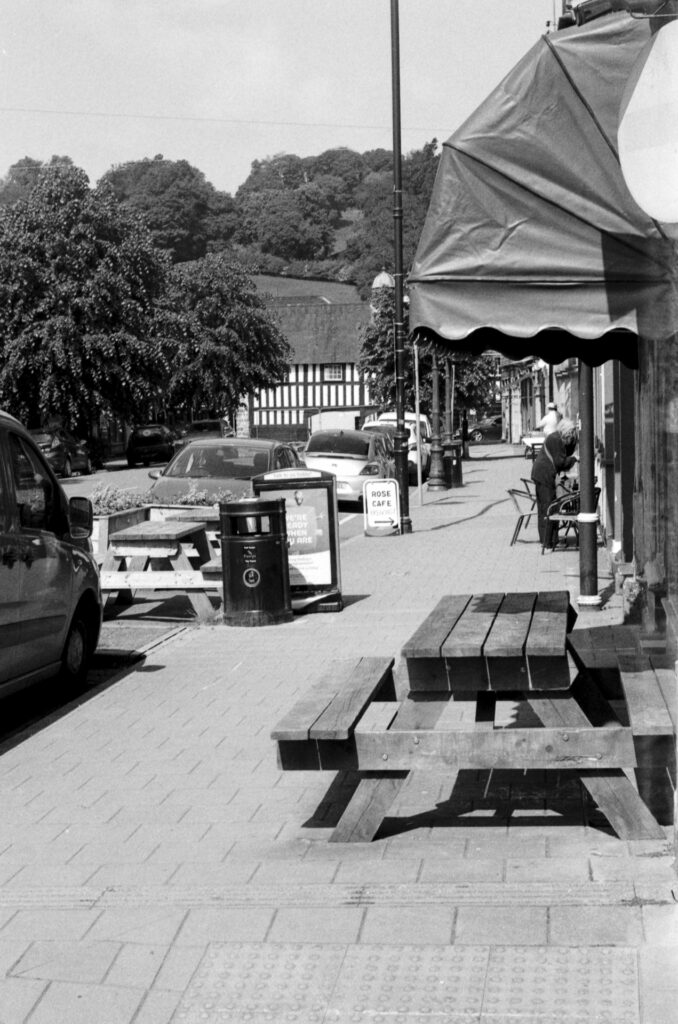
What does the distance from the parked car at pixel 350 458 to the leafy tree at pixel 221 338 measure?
32.6 metres

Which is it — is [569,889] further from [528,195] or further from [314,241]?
[314,241]

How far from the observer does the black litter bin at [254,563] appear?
39.2 feet

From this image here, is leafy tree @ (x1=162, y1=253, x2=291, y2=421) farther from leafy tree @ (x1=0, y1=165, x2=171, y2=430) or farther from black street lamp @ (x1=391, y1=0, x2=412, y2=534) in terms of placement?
black street lamp @ (x1=391, y1=0, x2=412, y2=534)

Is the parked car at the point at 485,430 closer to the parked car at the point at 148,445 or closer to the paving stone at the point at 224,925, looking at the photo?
the parked car at the point at 148,445

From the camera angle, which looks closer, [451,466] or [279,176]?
[451,466]

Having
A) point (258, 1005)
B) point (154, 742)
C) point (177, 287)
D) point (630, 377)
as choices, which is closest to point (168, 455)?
point (177, 287)

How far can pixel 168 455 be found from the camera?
54.7 meters

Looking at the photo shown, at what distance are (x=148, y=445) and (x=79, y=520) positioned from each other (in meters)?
44.7

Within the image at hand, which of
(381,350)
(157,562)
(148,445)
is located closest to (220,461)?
(157,562)

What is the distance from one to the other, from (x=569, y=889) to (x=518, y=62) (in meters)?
2.99

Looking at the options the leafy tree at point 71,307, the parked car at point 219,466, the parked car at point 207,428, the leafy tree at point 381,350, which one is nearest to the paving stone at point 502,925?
the parked car at point 219,466

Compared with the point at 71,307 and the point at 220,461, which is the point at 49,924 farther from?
the point at 71,307

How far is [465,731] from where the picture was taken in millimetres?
5707

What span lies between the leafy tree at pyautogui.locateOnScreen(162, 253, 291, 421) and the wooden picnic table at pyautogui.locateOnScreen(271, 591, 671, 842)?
181ft
